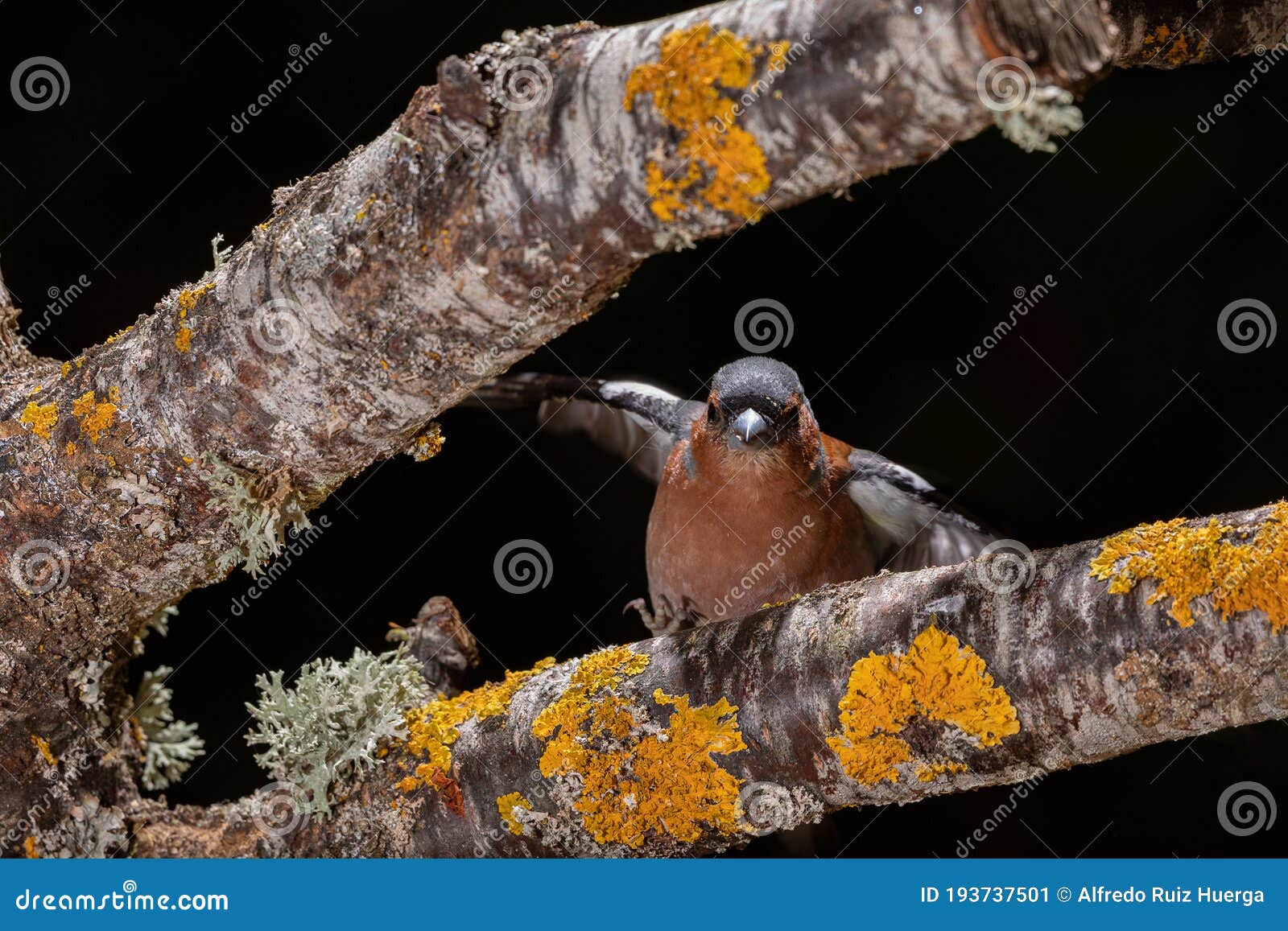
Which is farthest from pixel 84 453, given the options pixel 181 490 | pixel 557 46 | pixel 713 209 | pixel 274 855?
pixel 713 209

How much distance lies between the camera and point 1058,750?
1321 millimetres

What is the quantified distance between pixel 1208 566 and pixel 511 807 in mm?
1105

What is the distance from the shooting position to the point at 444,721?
5.94ft

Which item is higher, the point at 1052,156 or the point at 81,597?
the point at 1052,156

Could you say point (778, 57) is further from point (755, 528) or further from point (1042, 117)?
point (755, 528)

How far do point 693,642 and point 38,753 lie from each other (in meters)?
1.19

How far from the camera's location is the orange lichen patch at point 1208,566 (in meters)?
1.13

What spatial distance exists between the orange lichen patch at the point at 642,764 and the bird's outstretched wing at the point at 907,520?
84 cm

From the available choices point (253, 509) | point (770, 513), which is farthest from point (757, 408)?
point (253, 509)

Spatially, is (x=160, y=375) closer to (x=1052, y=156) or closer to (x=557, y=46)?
(x=557, y=46)

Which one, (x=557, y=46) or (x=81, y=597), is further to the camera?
(x=81, y=597)

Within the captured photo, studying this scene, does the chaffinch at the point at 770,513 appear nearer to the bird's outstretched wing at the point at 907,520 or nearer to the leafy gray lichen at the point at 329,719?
the bird's outstretched wing at the point at 907,520

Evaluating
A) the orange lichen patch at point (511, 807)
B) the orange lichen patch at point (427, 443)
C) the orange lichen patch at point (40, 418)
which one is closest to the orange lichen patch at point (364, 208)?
the orange lichen patch at point (427, 443)

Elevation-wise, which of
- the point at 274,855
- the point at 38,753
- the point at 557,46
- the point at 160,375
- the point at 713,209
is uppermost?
the point at 557,46
